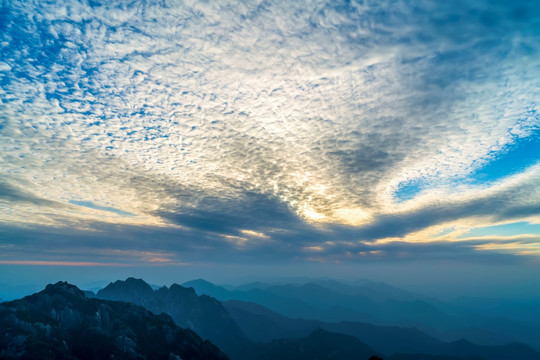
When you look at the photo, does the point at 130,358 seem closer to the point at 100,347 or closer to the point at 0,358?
the point at 100,347

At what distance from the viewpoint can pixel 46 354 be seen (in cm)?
16062

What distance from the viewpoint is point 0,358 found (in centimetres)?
15112

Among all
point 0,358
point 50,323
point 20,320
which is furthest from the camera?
point 50,323

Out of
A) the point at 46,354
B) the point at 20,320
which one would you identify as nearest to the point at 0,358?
the point at 46,354

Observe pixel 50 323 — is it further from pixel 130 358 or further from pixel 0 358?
pixel 130 358

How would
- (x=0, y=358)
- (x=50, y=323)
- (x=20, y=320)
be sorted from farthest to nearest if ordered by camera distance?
(x=50, y=323)
(x=20, y=320)
(x=0, y=358)

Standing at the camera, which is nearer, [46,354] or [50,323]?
[46,354]

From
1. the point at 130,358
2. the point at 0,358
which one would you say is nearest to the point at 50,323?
the point at 0,358

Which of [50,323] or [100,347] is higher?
[50,323]

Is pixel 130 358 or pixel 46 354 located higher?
pixel 46 354

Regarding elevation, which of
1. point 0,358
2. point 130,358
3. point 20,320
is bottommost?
point 130,358

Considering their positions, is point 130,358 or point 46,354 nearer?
point 46,354

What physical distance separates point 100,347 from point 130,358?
86.3ft

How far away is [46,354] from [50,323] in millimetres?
47355
